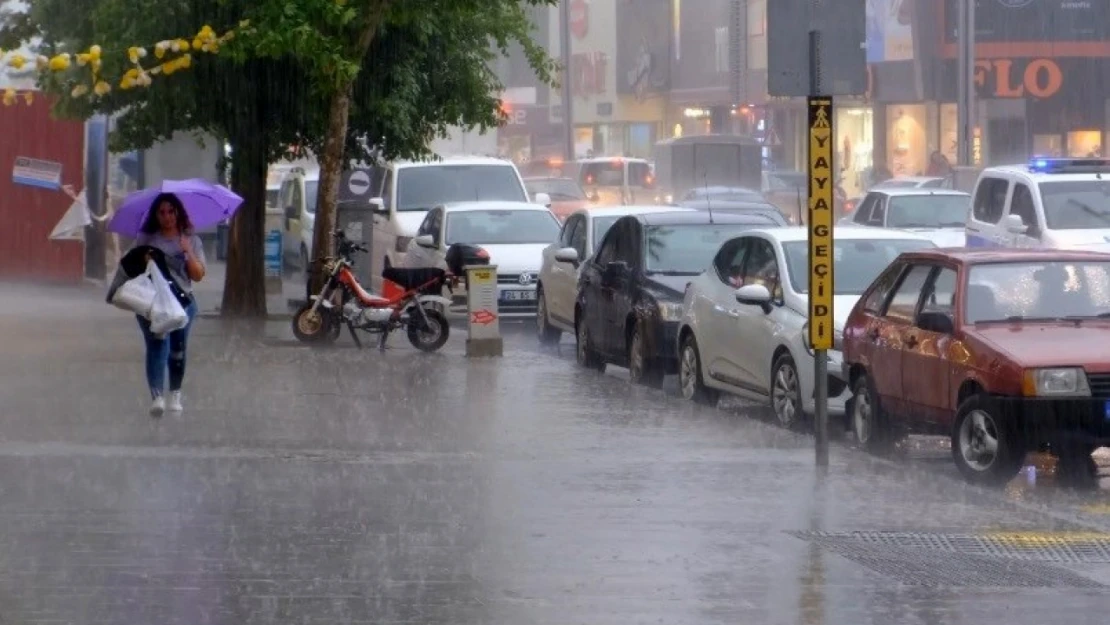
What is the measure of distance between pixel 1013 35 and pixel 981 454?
44074 mm

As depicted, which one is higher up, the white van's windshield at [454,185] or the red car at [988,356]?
the white van's windshield at [454,185]

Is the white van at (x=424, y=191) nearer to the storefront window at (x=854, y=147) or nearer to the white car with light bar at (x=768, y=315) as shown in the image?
the white car with light bar at (x=768, y=315)

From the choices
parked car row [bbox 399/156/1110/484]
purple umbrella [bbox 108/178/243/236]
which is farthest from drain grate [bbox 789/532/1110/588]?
purple umbrella [bbox 108/178/243/236]

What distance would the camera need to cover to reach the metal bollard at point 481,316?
63.8 ft

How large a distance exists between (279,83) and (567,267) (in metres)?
3.76

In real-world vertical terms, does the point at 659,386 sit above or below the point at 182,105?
below

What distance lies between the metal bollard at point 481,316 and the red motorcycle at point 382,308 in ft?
2.39

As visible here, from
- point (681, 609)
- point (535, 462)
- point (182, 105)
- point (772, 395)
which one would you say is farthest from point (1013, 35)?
point (681, 609)

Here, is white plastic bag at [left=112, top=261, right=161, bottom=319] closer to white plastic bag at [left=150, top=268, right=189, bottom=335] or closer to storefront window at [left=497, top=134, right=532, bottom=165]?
white plastic bag at [left=150, top=268, right=189, bottom=335]

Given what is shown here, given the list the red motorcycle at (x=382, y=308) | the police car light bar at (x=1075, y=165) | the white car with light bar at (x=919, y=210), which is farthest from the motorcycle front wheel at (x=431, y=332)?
the white car with light bar at (x=919, y=210)

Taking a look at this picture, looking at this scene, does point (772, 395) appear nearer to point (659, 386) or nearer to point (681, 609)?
point (659, 386)

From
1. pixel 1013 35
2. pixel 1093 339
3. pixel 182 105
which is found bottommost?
pixel 1093 339

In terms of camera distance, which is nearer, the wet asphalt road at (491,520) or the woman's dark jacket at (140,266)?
the wet asphalt road at (491,520)

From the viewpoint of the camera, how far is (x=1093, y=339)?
1213cm
